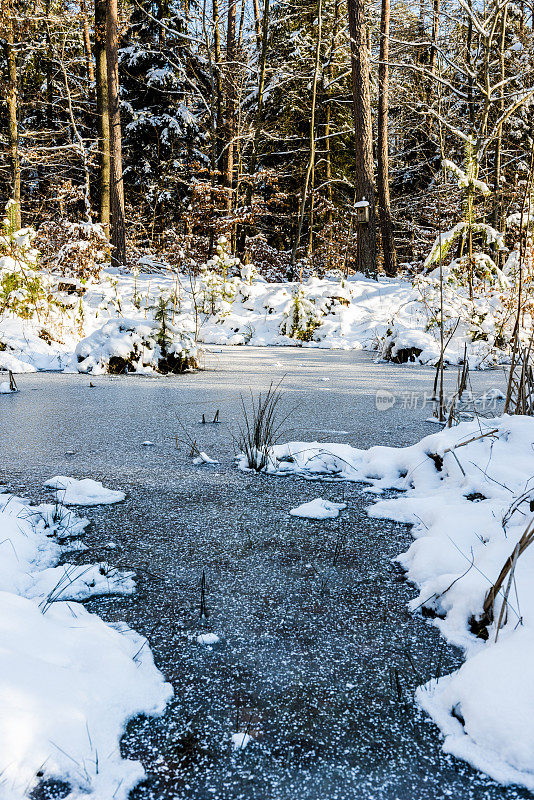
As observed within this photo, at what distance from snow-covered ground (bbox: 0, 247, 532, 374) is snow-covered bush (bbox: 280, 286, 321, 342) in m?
0.01

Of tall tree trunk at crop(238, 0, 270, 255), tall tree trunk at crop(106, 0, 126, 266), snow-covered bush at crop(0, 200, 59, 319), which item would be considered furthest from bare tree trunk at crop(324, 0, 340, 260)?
snow-covered bush at crop(0, 200, 59, 319)

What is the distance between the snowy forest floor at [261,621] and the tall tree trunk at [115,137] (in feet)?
28.3

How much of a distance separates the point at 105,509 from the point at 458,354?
4.41 meters

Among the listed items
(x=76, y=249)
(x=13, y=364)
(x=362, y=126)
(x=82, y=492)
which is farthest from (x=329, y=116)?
(x=82, y=492)

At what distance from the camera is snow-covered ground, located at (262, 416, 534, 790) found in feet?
2.84

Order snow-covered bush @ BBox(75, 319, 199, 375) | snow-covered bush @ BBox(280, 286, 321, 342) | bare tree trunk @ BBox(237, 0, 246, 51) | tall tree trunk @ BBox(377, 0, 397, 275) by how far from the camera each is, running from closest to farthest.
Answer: snow-covered bush @ BBox(75, 319, 199, 375) < snow-covered bush @ BBox(280, 286, 321, 342) < tall tree trunk @ BBox(377, 0, 397, 275) < bare tree trunk @ BBox(237, 0, 246, 51)

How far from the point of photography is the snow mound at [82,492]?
1.86m

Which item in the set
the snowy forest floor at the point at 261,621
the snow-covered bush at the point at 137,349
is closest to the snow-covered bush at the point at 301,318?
the snow-covered bush at the point at 137,349

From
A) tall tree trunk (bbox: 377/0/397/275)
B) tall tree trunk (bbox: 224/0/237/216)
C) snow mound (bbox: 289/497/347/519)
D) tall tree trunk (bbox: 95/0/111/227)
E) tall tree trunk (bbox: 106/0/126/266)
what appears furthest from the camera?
tall tree trunk (bbox: 224/0/237/216)

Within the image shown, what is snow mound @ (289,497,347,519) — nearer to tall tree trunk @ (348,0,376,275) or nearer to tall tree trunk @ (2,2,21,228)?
tall tree trunk @ (348,0,376,275)

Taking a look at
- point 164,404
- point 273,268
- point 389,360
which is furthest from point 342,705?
point 273,268

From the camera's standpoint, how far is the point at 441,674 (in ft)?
3.40

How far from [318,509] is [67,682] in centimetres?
103

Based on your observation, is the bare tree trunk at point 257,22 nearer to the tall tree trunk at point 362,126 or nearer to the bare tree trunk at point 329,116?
the bare tree trunk at point 329,116
